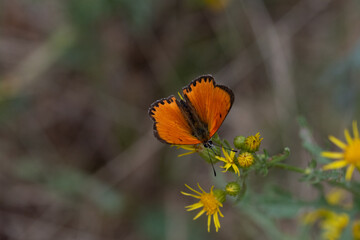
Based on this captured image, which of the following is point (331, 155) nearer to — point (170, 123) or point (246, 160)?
point (246, 160)

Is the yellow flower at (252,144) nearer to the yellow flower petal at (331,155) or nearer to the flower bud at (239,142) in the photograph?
the flower bud at (239,142)

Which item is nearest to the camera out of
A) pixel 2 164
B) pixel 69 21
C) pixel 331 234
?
pixel 331 234

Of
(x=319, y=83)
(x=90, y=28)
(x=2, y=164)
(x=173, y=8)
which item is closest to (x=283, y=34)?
(x=319, y=83)

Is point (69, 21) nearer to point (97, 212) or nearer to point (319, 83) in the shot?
point (97, 212)

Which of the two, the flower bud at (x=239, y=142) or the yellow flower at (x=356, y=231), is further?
the yellow flower at (x=356, y=231)

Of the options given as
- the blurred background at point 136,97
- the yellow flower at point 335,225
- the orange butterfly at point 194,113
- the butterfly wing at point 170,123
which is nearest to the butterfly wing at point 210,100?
the orange butterfly at point 194,113

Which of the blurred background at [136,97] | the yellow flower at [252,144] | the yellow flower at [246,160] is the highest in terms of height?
the blurred background at [136,97]
